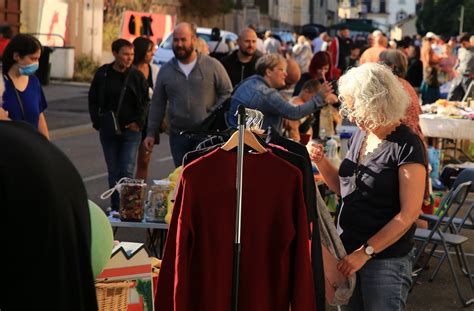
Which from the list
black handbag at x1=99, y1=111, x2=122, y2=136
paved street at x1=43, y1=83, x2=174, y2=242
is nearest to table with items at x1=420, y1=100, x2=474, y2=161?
paved street at x1=43, y1=83, x2=174, y2=242

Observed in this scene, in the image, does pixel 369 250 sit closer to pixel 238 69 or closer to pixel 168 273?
pixel 168 273

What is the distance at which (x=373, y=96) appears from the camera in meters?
5.18

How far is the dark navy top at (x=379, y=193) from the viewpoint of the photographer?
5.31m

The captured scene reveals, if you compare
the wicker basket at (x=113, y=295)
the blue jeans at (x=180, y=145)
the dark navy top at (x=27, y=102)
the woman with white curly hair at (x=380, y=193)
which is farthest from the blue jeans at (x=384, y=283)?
the blue jeans at (x=180, y=145)

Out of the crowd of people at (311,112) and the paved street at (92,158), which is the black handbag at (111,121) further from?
the paved street at (92,158)

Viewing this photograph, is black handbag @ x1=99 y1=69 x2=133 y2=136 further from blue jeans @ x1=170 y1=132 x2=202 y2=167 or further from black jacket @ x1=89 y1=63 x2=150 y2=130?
blue jeans @ x1=170 y1=132 x2=202 y2=167

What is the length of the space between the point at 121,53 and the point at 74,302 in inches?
294

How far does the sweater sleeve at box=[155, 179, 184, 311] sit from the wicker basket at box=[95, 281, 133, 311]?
196 mm

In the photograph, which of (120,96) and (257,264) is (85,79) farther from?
(257,264)

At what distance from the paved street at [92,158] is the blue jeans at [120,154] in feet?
1.85

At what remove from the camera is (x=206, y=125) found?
9.13m

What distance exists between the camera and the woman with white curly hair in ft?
17.1

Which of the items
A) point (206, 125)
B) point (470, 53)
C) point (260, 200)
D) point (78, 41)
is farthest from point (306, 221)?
point (78, 41)

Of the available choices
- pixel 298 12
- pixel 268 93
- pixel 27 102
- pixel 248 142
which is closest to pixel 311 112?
pixel 268 93
